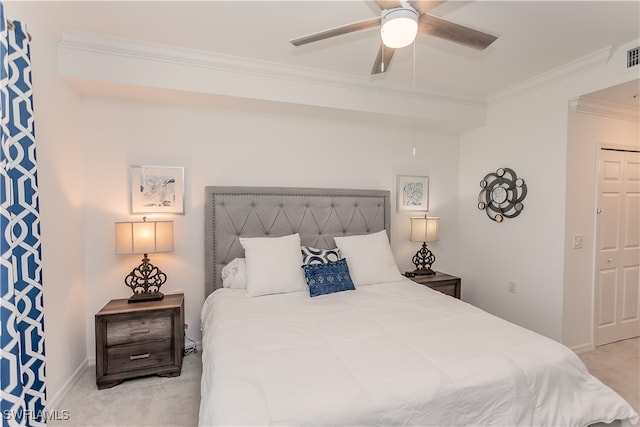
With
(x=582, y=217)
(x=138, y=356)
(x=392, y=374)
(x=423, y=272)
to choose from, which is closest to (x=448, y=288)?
(x=423, y=272)

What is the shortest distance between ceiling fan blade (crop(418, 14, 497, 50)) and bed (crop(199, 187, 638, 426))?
1595mm

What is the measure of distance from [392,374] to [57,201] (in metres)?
2.47

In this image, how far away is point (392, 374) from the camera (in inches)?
54.2

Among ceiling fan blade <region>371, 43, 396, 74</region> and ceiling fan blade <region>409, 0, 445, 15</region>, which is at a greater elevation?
ceiling fan blade <region>409, 0, 445, 15</region>

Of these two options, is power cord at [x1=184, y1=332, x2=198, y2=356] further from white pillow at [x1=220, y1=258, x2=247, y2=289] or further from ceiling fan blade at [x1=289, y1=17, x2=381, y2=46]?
ceiling fan blade at [x1=289, y1=17, x2=381, y2=46]

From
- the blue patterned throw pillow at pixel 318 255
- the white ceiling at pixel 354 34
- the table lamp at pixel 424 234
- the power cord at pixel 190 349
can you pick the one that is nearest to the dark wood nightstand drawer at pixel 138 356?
the power cord at pixel 190 349

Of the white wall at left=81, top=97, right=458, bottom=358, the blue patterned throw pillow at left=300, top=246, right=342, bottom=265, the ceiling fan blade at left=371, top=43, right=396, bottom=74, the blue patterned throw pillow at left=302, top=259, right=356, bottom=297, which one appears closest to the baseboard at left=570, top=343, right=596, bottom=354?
the white wall at left=81, top=97, right=458, bottom=358

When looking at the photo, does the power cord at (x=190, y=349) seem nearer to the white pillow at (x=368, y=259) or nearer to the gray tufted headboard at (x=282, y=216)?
the gray tufted headboard at (x=282, y=216)

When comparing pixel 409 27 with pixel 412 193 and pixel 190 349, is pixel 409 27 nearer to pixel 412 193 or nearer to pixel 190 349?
pixel 412 193

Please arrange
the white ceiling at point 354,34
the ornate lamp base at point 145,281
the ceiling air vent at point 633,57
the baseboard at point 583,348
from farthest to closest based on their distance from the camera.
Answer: the baseboard at point 583,348, the ornate lamp base at point 145,281, the ceiling air vent at point 633,57, the white ceiling at point 354,34

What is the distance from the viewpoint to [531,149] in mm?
3141

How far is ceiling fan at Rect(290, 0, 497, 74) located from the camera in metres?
1.47

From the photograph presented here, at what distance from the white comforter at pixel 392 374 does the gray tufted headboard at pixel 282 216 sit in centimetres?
100

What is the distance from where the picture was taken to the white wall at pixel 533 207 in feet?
9.41
